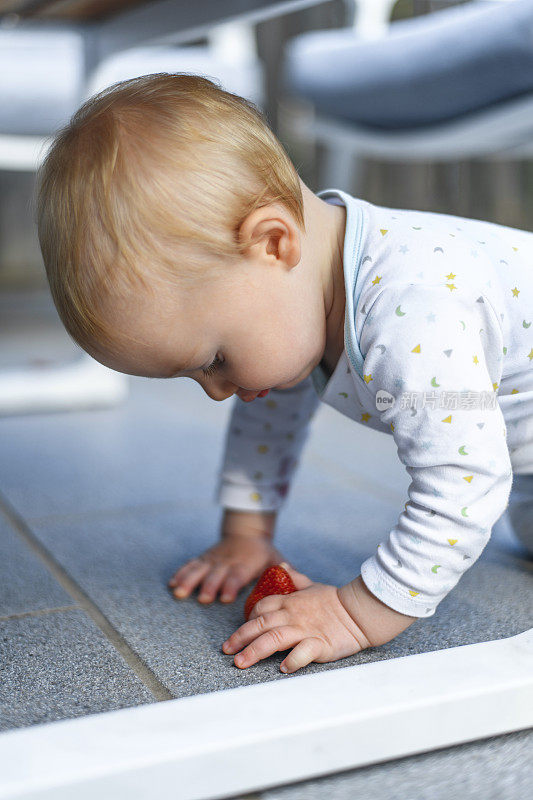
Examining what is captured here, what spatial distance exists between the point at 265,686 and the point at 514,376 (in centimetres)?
37

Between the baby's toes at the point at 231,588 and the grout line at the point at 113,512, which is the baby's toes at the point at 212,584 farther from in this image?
the grout line at the point at 113,512

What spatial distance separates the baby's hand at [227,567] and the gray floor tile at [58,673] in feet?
0.35

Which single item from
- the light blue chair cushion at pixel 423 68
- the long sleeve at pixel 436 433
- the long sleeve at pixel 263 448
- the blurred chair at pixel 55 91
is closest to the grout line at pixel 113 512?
the long sleeve at pixel 263 448

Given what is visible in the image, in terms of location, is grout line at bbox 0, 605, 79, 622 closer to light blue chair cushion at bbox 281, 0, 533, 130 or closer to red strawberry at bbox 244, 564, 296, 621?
red strawberry at bbox 244, 564, 296, 621

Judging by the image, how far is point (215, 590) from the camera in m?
0.81

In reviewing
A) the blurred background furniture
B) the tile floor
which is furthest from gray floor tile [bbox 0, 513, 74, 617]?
the blurred background furniture

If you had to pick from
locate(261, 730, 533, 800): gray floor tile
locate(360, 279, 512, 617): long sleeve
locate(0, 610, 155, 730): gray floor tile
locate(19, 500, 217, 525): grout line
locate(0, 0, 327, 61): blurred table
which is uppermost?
locate(0, 0, 327, 61): blurred table

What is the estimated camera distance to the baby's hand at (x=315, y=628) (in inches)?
26.0

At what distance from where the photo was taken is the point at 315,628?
0.68 meters

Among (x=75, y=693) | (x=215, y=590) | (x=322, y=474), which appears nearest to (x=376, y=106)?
(x=322, y=474)

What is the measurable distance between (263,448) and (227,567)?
132 mm

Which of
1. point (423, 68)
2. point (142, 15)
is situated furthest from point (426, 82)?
point (142, 15)

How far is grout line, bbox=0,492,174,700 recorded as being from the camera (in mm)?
642

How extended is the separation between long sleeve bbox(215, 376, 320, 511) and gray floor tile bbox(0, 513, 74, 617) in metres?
0.19
